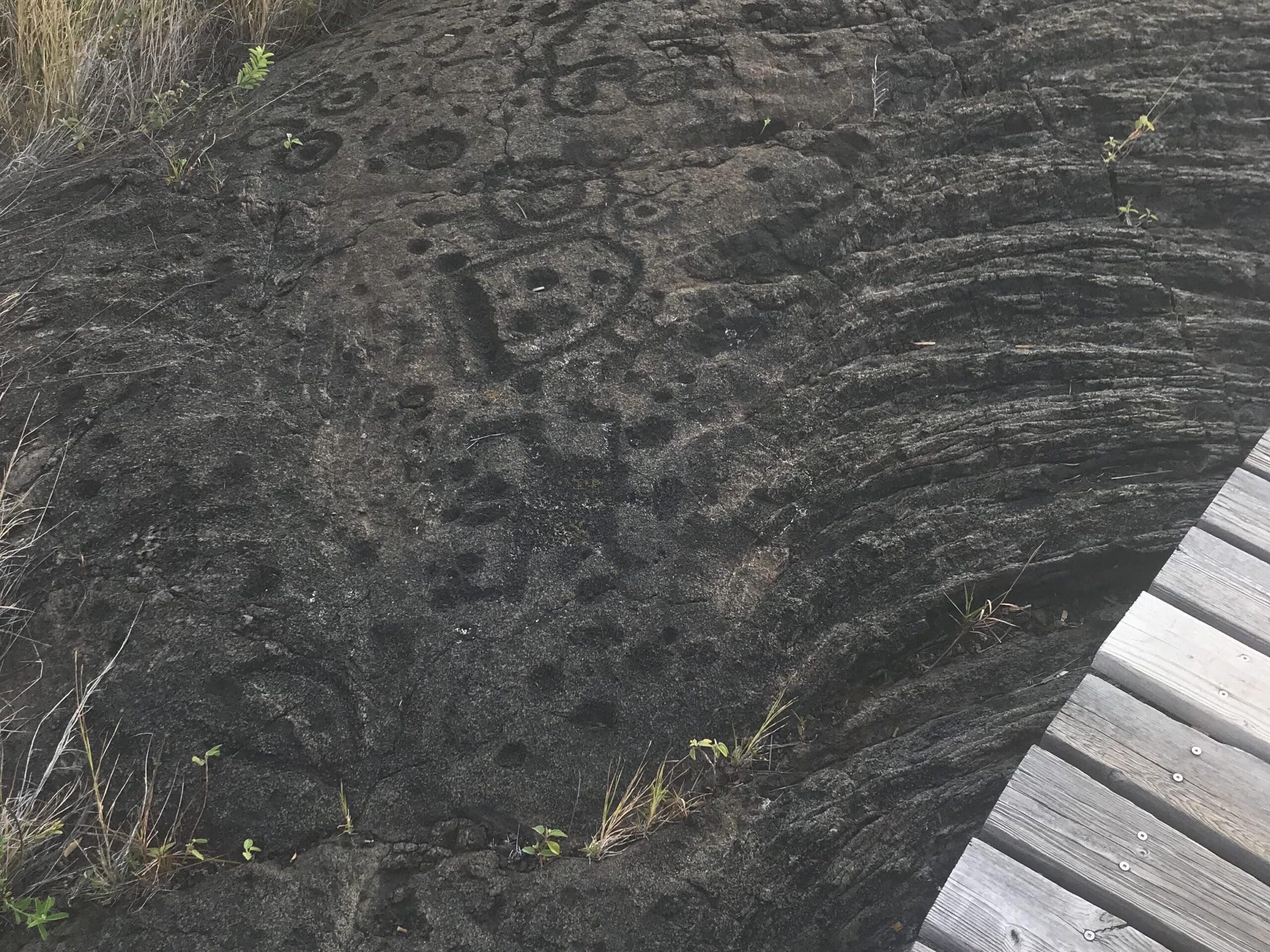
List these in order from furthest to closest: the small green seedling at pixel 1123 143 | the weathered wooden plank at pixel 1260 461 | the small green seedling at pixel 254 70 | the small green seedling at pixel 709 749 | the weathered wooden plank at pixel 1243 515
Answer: the small green seedling at pixel 254 70 → the small green seedling at pixel 1123 143 → the weathered wooden plank at pixel 1260 461 → the weathered wooden plank at pixel 1243 515 → the small green seedling at pixel 709 749

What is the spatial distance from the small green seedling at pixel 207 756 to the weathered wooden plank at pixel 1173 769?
169 cm

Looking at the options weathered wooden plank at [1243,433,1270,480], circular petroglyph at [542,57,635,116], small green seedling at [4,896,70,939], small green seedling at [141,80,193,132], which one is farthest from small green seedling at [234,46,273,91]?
weathered wooden plank at [1243,433,1270,480]

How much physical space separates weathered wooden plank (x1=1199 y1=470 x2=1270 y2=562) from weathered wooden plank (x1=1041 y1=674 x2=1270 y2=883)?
54 cm

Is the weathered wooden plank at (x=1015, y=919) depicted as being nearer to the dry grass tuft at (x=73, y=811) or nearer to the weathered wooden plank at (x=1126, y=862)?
the weathered wooden plank at (x=1126, y=862)

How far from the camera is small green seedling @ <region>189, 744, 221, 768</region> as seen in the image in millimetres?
2066

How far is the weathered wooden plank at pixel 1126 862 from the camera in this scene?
1812mm

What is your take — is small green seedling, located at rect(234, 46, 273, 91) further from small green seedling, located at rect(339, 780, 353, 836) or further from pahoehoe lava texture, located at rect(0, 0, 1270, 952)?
small green seedling, located at rect(339, 780, 353, 836)

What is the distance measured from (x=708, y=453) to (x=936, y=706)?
0.82 metres

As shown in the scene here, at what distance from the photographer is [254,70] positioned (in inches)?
129

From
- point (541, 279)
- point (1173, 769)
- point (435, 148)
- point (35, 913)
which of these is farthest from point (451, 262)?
point (1173, 769)

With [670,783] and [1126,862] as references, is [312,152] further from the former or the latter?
[1126,862]

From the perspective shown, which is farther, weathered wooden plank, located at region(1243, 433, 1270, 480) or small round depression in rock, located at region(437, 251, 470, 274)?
Answer: small round depression in rock, located at region(437, 251, 470, 274)

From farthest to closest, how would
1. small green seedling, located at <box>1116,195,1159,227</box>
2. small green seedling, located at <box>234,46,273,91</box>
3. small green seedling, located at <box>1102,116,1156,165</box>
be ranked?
1. small green seedling, located at <box>234,46,273,91</box>
2. small green seedling, located at <box>1102,116,1156,165</box>
3. small green seedling, located at <box>1116,195,1159,227</box>


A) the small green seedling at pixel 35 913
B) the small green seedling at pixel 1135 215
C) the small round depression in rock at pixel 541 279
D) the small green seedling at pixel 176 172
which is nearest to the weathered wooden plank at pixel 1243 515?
the small green seedling at pixel 1135 215
